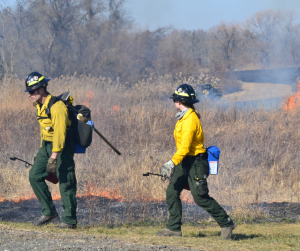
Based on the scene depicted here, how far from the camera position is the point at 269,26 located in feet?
77.3

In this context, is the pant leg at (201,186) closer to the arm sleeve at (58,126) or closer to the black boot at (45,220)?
the arm sleeve at (58,126)

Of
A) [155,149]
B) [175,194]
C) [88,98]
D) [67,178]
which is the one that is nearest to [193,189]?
[175,194]

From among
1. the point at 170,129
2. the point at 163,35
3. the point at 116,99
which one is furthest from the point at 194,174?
the point at 163,35

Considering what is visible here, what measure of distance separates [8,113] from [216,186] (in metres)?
6.53

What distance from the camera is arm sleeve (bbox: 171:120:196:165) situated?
13.5 feet

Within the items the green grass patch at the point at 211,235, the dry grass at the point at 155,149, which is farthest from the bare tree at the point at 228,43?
the green grass patch at the point at 211,235

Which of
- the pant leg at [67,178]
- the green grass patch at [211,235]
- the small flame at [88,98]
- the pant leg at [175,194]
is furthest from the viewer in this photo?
the small flame at [88,98]

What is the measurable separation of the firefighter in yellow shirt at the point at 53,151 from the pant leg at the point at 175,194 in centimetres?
125

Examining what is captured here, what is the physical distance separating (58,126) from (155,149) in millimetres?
5310

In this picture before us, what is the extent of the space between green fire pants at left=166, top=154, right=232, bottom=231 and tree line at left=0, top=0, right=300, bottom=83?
17133 millimetres

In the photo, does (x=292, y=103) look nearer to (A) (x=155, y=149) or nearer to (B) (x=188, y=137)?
(A) (x=155, y=149)

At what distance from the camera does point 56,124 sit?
177 inches

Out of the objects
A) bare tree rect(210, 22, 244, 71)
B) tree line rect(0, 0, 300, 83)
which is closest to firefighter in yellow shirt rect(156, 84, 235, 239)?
tree line rect(0, 0, 300, 83)

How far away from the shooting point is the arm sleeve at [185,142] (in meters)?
4.12
